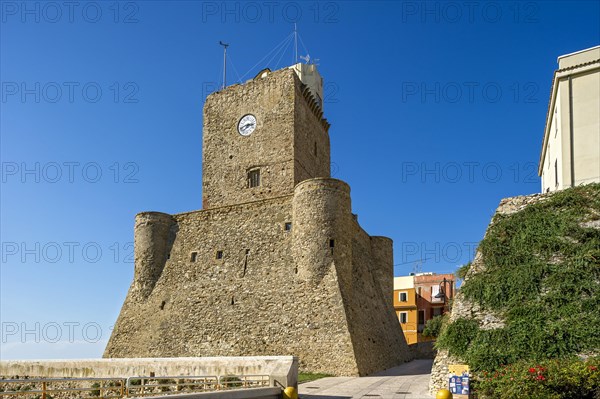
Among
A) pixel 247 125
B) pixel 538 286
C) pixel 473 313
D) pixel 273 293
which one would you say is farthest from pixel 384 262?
pixel 538 286

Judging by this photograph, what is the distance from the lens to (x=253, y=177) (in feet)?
100

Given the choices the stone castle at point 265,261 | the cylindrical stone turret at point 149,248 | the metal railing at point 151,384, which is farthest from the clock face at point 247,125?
the metal railing at point 151,384

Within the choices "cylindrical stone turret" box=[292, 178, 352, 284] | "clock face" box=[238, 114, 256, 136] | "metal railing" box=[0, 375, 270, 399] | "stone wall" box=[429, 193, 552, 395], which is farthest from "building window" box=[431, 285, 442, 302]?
"metal railing" box=[0, 375, 270, 399]

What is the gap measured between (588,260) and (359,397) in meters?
7.80

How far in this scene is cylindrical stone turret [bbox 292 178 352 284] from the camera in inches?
894

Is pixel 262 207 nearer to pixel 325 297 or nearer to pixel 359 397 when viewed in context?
pixel 325 297

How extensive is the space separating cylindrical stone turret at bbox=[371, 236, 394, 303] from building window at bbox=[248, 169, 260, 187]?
24.9ft

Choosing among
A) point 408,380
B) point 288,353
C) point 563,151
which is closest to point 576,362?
point 408,380

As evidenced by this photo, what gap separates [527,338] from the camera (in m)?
14.2

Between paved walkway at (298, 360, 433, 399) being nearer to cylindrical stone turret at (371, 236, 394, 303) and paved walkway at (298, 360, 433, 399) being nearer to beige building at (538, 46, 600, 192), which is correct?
cylindrical stone turret at (371, 236, 394, 303)

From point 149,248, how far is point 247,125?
9396 millimetres

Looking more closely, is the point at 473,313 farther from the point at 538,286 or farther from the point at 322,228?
the point at 322,228

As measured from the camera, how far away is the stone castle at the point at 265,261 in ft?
73.7

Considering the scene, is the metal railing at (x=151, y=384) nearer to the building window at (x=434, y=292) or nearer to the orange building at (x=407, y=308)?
the orange building at (x=407, y=308)
